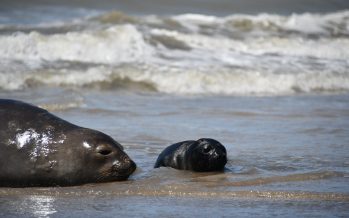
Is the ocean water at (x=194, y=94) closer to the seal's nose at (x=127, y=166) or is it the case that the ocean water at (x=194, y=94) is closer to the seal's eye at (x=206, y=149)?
the seal's nose at (x=127, y=166)

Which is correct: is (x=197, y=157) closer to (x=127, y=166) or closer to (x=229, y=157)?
(x=229, y=157)

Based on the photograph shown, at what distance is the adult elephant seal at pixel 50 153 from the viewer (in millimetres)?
5242

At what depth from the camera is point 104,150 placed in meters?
5.46

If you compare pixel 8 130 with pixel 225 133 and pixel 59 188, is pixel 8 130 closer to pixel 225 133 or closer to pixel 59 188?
pixel 59 188

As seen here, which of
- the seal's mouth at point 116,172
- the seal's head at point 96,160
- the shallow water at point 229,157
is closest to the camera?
the shallow water at point 229,157

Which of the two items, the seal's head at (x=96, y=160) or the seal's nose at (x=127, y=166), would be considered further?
the seal's nose at (x=127, y=166)

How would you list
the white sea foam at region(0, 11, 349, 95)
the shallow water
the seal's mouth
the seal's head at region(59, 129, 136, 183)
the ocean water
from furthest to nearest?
the white sea foam at region(0, 11, 349, 95), the seal's mouth, the seal's head at region(59, 129, 136, 183), the ocean water, the shallow water

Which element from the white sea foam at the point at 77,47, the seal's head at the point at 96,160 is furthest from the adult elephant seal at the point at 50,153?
the white sea foam at the point at 77,47

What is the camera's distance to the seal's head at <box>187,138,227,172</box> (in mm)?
5973

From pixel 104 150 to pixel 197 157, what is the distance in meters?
0.87

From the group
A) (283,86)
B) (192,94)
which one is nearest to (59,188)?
(192,94)

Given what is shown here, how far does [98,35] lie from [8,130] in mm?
10027

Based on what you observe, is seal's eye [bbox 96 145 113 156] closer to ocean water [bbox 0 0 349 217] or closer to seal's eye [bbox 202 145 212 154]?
ocean water [bbox 0 0 349 217]

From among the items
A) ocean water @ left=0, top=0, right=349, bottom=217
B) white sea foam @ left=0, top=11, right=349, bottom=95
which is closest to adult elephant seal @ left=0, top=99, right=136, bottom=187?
ocean water @ left=0, top=0, right=349, bottom=217
